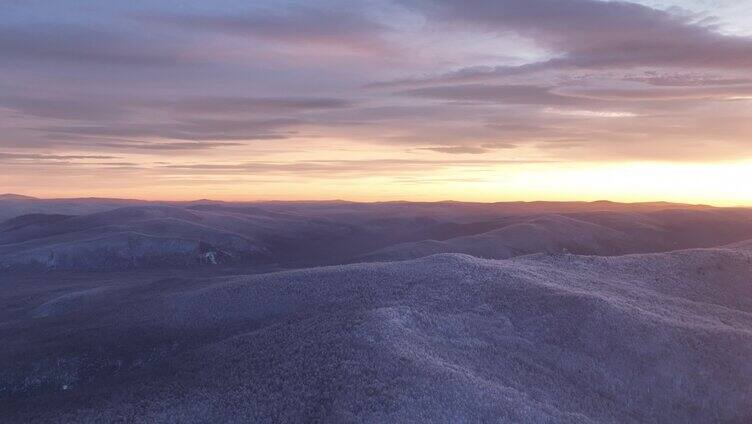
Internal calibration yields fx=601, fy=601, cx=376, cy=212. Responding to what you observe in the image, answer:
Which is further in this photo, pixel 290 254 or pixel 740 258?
pixel 290 254

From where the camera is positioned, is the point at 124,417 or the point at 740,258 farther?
the point at 740,258

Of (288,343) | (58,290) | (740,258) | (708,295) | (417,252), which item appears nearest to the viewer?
(288,343)

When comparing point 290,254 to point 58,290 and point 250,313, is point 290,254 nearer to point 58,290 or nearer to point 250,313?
point 58,290

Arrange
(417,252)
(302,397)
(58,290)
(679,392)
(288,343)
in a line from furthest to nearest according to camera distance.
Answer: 1. (417,252)
2. (58,290)
3. (288,343)
4. (679,392)
5. (302,397)

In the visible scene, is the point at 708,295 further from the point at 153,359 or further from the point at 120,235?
the point at 120,235

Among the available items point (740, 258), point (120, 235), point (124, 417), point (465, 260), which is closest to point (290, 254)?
point (120, 235)

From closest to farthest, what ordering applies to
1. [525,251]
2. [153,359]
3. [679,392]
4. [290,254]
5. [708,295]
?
[679,392] → [153,359] → [708,295] → [525,251] → [290,254]

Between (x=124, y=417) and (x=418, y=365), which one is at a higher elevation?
(x=418, y=365)

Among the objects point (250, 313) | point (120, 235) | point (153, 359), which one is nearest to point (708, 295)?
Result: point (250, 313)

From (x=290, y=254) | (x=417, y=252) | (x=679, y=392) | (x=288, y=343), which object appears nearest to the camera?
(x=679, y=392)
